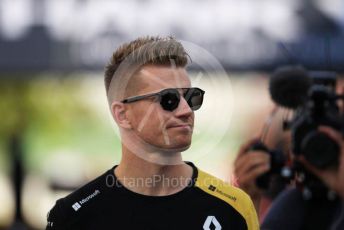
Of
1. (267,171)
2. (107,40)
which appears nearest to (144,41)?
(267,171)

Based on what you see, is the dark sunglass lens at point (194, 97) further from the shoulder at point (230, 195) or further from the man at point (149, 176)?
the shoulder at point (230, 195)

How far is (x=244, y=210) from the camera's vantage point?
11.3 ft

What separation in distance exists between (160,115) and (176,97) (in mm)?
96

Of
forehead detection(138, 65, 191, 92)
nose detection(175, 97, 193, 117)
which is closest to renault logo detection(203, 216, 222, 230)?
nose detection(175, 97, 193, 117)

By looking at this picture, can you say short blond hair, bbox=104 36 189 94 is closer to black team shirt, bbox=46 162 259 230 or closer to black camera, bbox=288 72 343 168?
black team shirt, bbox=46 162 259 230

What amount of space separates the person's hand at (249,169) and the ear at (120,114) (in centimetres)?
90

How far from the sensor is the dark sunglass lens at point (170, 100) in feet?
10.9

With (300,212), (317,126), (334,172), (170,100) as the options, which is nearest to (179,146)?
(170,100)

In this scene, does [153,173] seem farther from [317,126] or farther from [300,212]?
[300,212]

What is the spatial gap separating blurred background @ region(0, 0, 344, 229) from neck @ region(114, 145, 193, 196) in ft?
23.1

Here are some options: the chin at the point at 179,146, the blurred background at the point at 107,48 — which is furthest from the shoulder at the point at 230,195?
the blurred background at the point at 107,48

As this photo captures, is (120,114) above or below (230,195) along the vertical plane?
above

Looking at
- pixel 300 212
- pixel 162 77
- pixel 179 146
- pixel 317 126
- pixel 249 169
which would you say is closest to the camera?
pixel 179 146

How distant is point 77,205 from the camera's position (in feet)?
11.3
